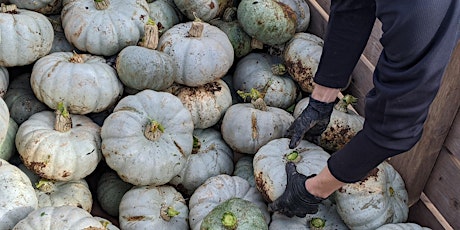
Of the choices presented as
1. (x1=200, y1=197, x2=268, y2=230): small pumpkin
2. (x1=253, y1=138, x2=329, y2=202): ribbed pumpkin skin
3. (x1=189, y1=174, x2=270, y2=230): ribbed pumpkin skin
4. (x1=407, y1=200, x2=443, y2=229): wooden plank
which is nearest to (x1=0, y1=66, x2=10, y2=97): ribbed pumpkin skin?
(x1=189, y1=174, x2=270, y2=230): ribbed pumpkin skin

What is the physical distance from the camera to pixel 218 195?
297cm

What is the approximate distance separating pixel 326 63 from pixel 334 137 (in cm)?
51

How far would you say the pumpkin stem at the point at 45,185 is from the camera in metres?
2.77

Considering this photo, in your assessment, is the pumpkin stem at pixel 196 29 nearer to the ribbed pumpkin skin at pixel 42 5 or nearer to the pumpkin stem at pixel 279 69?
the pumpkin stem at pixel 279 69

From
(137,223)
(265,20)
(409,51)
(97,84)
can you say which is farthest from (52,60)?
(409,51)

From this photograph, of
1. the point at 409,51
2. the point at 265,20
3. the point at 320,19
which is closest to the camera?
the point at 409,51

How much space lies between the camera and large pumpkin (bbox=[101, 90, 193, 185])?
2881 millimetres

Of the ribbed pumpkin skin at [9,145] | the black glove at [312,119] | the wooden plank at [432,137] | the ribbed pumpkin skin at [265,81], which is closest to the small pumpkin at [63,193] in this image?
the ribbed pumpkin skin at [9,145]

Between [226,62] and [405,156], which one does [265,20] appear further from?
[405,156]

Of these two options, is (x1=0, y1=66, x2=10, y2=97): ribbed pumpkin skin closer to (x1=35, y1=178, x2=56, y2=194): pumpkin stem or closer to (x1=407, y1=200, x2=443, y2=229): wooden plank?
(x1=35, y1=178, x2=56, y2=194): pumpkin stem

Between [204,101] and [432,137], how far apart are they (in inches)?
52.9

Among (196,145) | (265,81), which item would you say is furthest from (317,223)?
(265,81)

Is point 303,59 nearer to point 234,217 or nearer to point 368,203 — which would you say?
point 368,203

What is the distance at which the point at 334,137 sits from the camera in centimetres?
321
